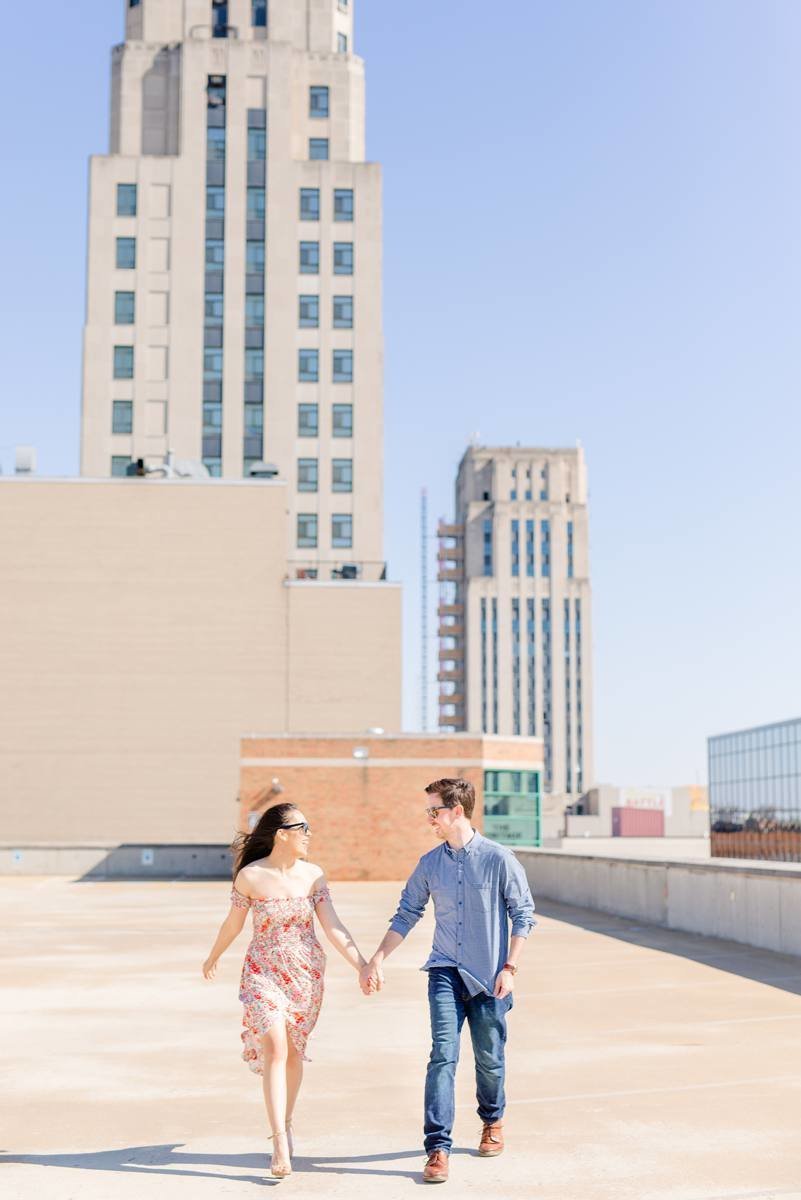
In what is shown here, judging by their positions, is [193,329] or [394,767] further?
[193,329]

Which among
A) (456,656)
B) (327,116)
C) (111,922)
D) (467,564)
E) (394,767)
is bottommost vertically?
(111,922)

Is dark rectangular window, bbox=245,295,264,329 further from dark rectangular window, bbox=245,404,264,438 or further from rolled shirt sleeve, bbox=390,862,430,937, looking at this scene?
rolled shirt sleeve, bbox=390,862,430,937

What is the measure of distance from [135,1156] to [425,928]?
17.3 meters

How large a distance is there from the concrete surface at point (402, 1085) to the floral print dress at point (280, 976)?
0.67 meters

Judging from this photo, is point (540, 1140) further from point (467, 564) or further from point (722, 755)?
point (467, 564)

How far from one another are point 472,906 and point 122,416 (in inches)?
2899

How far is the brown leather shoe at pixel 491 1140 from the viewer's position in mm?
7551

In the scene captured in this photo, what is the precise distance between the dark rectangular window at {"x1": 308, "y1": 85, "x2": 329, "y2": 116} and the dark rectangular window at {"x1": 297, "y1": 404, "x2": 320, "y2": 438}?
1773cm

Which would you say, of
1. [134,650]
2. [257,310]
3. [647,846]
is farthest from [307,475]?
[647,846]

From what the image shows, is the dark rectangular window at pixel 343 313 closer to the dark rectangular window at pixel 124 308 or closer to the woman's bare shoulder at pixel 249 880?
the dark rectangular window at pixel 124 308

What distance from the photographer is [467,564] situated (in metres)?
178

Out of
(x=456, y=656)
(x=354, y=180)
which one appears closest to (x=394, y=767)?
(x=354, y=180)

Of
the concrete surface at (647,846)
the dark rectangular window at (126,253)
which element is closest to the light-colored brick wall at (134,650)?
the dark rectangular window at (126,253)

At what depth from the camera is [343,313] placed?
260 feet
